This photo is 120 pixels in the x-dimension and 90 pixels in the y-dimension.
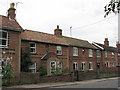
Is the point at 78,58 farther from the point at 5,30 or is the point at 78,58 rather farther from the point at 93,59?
the point at 5,30

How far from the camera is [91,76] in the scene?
79.8 feet

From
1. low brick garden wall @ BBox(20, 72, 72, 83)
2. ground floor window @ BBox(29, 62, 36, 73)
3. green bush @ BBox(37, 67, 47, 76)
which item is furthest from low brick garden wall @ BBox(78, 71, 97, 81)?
ground floor window @ BBox(29, 62, 36, 73)

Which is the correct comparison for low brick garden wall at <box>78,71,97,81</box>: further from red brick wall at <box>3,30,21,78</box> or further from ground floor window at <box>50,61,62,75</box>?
red brick wall at <box>3,30,21,78</box>

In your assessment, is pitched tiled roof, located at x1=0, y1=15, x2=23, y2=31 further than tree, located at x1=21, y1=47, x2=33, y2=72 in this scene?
No

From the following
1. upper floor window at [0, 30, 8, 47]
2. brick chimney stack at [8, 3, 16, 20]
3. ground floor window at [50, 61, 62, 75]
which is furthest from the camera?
ground floor window at [50, 61, 62, 75]

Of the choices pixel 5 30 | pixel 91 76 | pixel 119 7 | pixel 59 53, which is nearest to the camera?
pixel 119 7

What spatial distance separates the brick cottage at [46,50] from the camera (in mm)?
17047

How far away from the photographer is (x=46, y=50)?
2366 centimetres

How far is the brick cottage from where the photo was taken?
17047mm

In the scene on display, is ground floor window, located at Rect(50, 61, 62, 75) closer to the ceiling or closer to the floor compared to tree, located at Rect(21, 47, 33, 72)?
closer to the floor

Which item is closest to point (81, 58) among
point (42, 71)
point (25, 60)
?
point (42, 71)

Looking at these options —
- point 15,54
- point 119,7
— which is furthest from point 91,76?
point 119,7

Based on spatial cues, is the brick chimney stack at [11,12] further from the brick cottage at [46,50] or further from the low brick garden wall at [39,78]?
the low brick garden wall at [39,78]

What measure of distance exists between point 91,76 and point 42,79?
1005cm
